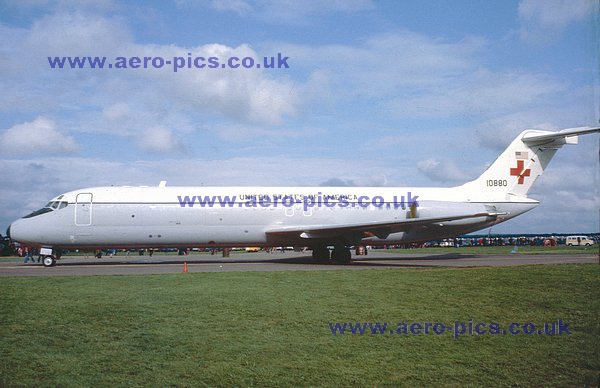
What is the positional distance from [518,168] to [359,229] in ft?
37.5

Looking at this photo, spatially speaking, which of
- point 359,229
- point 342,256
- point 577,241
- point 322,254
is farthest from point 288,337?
point 577,241

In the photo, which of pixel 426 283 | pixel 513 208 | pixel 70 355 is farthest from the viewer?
pixel 513 208

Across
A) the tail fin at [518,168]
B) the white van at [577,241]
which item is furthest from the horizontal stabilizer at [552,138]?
the white van at [577,241]

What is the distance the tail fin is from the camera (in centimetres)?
2958

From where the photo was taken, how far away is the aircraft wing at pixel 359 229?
24.1m

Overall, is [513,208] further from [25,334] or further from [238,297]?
[25,334]

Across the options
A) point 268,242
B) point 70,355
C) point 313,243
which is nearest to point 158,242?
point 268,242

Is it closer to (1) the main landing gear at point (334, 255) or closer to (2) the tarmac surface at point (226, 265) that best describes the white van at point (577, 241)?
(2) the tarmac surface at point (226, 265)

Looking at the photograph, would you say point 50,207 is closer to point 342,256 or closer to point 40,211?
point 40,211

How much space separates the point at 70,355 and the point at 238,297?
183 inches

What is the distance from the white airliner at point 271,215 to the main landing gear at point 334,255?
0.17 ft

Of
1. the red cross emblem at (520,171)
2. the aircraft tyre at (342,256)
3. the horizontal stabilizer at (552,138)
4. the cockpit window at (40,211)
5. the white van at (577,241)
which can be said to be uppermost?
the horizontal stabilizer at (552,138)

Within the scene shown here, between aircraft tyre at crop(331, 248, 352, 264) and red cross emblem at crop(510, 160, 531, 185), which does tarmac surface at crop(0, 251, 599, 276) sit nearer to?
aircraft tyre at crop(331, 248, 352, 264)

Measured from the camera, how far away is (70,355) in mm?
7129
